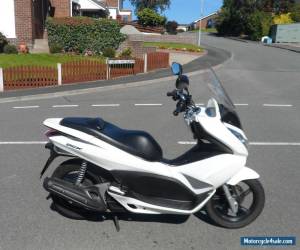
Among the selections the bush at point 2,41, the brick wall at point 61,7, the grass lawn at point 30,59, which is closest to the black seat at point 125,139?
the grass lawn at point 30,59

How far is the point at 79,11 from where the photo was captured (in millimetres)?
36281

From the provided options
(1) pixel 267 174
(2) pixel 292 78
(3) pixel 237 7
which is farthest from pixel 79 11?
(1) pixel 267 174

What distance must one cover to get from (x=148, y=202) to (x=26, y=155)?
2.98 m

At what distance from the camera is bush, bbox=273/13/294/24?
171 feet

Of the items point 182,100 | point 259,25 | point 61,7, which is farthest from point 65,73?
point 259,25

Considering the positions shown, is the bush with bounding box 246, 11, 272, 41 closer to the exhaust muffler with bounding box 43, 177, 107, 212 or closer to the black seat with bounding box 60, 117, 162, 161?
the black seat with bounding box 60, 117, 162, 161

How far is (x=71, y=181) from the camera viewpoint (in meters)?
3.84

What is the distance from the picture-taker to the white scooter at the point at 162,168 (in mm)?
3510

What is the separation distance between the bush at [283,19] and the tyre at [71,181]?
52.6 m

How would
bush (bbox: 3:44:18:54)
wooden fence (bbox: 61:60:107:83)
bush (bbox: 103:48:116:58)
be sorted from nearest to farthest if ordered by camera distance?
wooden fence (bbox: 61:60:107:83), bush (bbox: 3:44:18:54), bush (bbox: 103:48:116:58)

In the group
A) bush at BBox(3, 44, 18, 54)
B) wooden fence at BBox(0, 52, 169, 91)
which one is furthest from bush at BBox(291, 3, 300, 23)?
bush at BBox(3, 44, 18, 54)

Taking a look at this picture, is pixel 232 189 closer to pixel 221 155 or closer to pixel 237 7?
pixel 221 155

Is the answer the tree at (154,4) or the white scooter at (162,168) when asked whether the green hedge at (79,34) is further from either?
the tree at (154,4)

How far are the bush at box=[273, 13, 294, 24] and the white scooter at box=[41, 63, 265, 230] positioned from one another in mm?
52253
